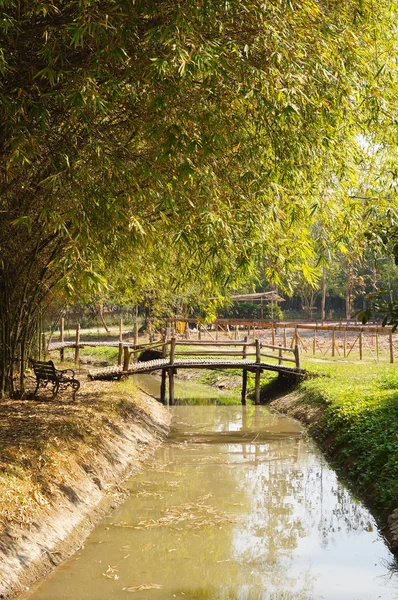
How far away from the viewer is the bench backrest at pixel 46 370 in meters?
12.7

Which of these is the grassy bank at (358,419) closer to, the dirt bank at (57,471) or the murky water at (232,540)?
the murky water at (232,540)

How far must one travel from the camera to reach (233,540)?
7.61 metres

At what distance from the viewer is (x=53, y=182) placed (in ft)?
22.2

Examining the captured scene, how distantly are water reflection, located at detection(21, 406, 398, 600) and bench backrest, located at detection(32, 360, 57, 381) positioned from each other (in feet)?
8.16

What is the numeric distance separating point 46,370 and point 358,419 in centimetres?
593

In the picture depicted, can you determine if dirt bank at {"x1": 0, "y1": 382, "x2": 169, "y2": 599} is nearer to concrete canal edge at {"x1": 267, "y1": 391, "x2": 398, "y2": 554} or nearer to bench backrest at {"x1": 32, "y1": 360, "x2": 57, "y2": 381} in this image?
bench backrest at {"x1": 32, "y1": 360, "x2": 57, "y2": 381}

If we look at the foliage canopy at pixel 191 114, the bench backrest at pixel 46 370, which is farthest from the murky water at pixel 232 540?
the foliage canopy at pixel 191 114

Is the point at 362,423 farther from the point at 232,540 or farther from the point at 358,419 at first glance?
the point at 232,540

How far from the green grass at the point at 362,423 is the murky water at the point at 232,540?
390 millimetres

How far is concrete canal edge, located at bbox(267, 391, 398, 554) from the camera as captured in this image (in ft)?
25.5

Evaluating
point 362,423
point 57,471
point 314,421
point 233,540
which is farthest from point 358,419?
point 57,471

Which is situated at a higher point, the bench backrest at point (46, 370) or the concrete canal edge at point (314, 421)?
the bench backrest at point (46, 370)

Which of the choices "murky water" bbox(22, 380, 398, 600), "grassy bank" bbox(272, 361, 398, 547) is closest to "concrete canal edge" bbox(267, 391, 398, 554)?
"grassy bank" bbox(272, 361, 398, 547)

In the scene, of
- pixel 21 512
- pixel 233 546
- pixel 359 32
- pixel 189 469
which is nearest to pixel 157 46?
pixel 359 32
